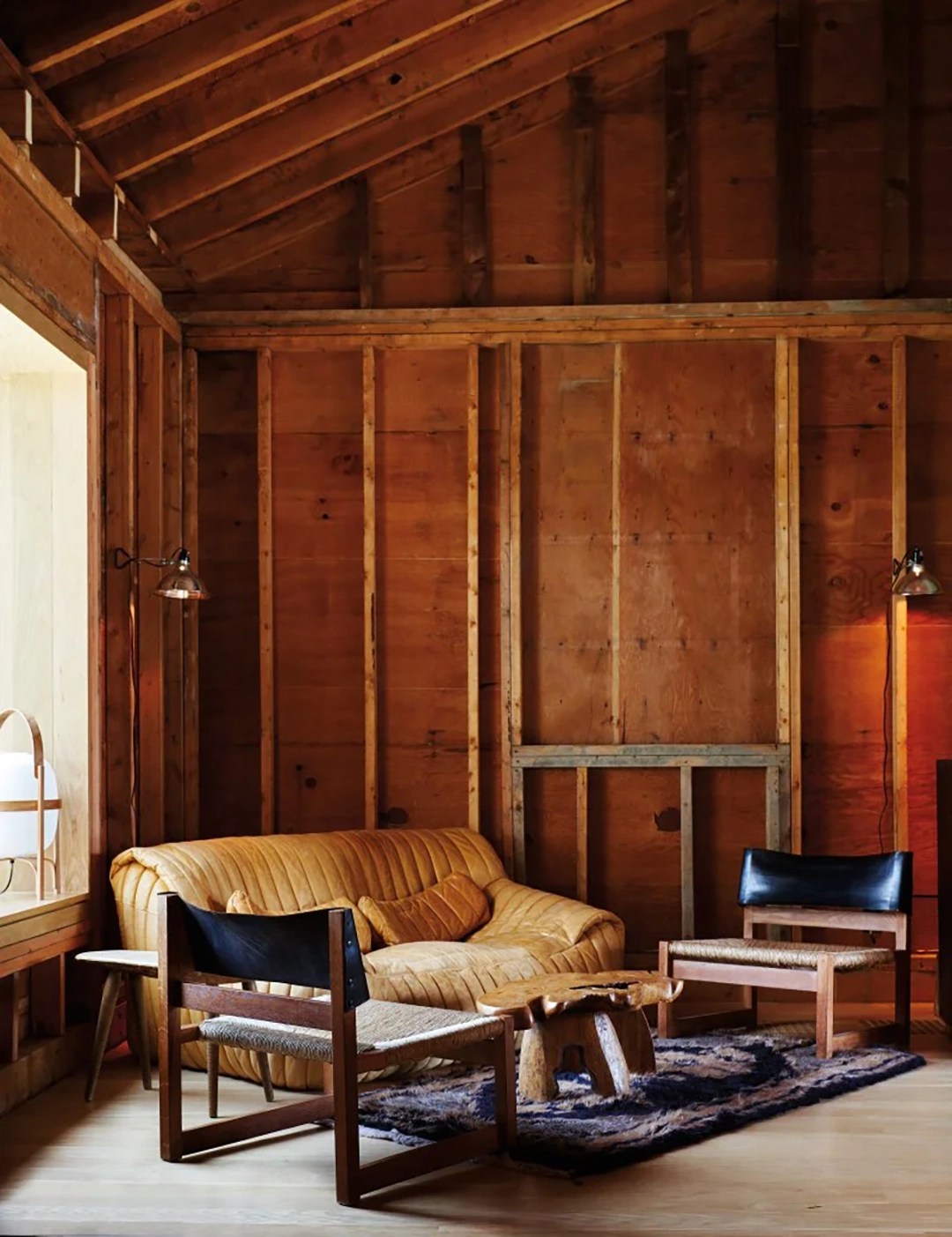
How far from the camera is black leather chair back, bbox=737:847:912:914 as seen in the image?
6.36 meters

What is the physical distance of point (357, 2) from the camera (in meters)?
5.46

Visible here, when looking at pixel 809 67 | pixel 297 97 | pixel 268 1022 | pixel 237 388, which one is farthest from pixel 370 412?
pixel 268 1022

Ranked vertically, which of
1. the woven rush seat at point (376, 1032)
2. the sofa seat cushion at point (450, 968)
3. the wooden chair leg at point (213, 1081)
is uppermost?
the woven rush seat at point (376, 1032)

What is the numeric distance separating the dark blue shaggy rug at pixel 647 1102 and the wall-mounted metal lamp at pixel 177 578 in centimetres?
215

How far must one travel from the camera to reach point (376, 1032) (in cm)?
435

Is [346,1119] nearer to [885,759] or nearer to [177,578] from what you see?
[177,578]

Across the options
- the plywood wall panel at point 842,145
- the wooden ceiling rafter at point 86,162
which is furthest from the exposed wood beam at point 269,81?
the plywood wall panel at point 842,145

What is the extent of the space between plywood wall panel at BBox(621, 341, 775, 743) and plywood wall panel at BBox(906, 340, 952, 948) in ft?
2.31

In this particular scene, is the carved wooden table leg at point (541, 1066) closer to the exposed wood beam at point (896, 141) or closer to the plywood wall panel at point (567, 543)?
the plywood wall panel at point (567, 543)

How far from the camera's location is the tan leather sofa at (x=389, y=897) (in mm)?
5730

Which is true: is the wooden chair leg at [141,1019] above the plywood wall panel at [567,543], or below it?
below

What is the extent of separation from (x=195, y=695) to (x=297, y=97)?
9.23 ft

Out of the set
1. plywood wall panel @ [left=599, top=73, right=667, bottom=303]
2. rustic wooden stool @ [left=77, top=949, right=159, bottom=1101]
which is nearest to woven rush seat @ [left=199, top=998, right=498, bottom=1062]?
rustic wooden stool @ [left=77, top=949, right=159, bottom=1101]

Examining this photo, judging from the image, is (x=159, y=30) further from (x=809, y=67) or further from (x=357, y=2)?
(x=809, y=67)
